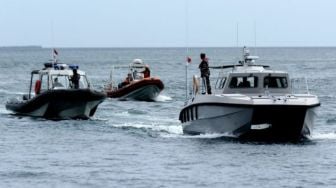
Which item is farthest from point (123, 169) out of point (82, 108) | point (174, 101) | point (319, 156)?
point (174, 101)

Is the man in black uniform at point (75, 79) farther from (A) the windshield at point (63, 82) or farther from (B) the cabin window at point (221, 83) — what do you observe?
(B) the cabin window at point (221, 83)

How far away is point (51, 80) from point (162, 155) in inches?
548

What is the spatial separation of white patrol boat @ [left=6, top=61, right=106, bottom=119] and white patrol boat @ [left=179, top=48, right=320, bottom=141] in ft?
24.3

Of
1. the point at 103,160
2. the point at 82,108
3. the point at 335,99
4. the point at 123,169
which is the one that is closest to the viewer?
the point at 123,169

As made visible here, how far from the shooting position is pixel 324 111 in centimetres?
4481

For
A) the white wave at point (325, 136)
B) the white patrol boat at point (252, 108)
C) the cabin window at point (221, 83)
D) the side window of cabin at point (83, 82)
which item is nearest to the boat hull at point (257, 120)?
the white patrol boat at point (252, 108)

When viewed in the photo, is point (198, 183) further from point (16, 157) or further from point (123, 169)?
point (16, 157)

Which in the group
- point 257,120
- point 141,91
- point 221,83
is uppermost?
point 221,83

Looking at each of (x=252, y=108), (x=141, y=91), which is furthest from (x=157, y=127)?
(x=141, y=91)

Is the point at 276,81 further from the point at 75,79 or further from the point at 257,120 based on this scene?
the point at 75,79

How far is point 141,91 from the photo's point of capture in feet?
181

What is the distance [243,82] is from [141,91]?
2523 cm

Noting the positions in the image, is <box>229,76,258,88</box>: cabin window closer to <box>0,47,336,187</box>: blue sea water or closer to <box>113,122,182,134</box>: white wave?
<box>0,47,336,187</box>: blue sea water

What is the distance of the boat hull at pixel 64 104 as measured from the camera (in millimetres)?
37719
